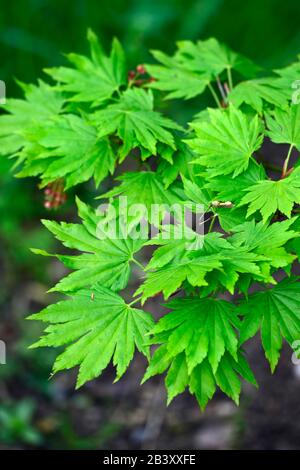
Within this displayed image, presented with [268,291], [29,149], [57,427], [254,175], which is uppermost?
[29,149]

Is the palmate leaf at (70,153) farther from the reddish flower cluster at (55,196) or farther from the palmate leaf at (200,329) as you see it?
the palmate leaf at (200,329)

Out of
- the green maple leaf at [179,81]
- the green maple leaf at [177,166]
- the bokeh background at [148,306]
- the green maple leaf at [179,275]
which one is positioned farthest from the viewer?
the bokeh background at [148,306]

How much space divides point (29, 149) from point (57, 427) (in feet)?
6.12

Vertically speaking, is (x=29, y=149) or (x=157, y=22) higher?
(x=157, y=22)

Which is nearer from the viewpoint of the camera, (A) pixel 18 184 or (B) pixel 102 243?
(B) pixel 102 243

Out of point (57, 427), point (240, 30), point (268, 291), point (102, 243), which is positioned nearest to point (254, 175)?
point (268, 291)

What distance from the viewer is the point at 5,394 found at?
3.20 m

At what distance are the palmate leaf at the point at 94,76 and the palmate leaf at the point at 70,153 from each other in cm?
11

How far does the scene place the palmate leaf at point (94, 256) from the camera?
145 cm

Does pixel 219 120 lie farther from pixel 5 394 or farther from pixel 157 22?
pixel 157 22

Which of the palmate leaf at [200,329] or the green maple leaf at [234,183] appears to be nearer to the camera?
the palmate leaf at [200,329]

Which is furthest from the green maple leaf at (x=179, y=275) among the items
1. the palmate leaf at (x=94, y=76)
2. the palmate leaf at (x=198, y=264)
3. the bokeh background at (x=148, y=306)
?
the bokeh background at (x=148, y=306)

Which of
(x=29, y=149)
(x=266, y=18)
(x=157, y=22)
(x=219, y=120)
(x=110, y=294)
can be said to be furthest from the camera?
(x=266, y=18)

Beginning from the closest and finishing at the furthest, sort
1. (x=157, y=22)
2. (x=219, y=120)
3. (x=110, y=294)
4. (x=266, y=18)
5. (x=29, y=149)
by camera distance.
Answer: (x=110, y=294) < (x=219, y=120) < (x=29, y=149) < (x=157, y=22) < (x=266, y=18)
